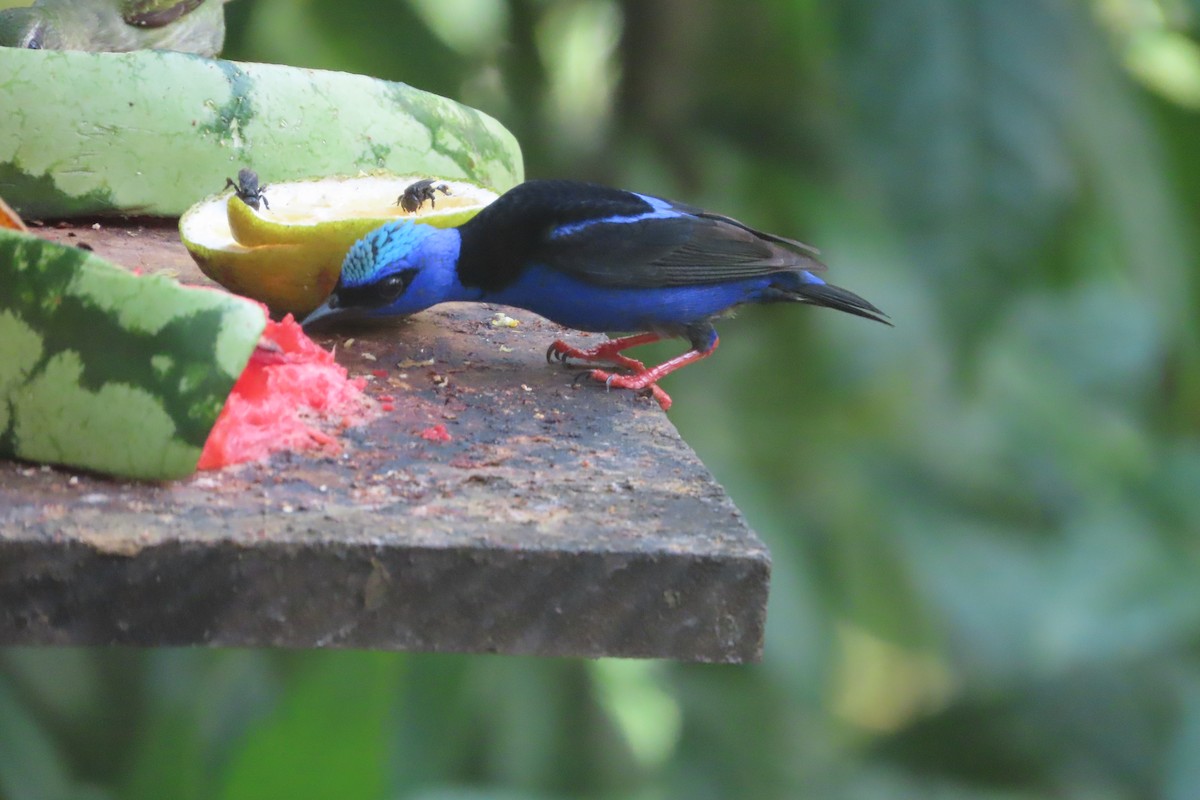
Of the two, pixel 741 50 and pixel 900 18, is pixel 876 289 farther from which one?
pixel 900 18

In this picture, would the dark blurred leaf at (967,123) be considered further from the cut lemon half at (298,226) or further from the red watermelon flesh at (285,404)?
the red watermelon flesh at (285,404)

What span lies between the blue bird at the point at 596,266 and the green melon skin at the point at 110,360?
79 centimetres

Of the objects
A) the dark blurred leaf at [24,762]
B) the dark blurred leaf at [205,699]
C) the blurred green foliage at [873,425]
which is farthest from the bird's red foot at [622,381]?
the dark blurred leaf at [24,762]

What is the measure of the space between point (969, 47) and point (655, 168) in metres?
1.21

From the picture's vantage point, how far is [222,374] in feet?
4.85

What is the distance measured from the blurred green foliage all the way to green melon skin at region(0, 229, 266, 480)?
99 cm

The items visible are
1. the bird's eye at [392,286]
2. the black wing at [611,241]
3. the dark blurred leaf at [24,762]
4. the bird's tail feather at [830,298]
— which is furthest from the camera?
the bird's tail feather at [830,298]

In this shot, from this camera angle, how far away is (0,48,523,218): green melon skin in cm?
230

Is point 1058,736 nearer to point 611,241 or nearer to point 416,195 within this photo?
point 611,241

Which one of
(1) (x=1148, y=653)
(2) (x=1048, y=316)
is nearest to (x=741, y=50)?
(2) (x=1048, y=316)

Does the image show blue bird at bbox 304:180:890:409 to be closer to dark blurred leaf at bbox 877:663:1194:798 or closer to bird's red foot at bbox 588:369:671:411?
bird's red foot at bbox 588:369:671:411

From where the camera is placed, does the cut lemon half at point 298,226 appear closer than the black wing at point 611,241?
Yes

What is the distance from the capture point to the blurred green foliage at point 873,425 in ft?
8.27

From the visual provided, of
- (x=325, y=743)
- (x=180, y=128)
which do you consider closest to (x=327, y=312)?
(x=180, y=128)
